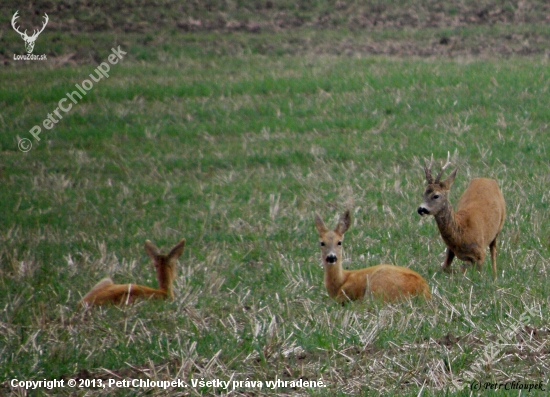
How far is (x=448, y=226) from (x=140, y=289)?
2.96 metres

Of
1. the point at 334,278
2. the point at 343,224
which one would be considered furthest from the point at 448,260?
the point at 334,278

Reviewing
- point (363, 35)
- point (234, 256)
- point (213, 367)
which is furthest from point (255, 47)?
point (213, 367)

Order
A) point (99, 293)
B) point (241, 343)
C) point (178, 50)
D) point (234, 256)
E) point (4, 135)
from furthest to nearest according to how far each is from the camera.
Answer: point (178, 50)
point (4, 135)
point (234, 256)
point (99, 293)
point (241, 343)

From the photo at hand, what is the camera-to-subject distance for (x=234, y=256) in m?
8.88

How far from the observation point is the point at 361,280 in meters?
7.22

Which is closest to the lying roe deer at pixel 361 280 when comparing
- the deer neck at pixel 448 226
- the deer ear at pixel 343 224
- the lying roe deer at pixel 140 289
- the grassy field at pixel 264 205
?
the deer ear at pixel 343 224

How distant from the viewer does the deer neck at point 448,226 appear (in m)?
7.96

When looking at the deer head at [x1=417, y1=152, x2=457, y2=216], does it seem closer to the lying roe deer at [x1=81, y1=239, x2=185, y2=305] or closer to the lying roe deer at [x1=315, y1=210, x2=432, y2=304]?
the lying roe deer at [x1=315, y1=210, x2=432, y2=304]

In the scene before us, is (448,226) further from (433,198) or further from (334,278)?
(334,278)

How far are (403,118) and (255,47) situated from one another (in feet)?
27.7

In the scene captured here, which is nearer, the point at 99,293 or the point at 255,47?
the point at 99,293

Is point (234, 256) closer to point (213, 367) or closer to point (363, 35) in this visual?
point (213, 367)

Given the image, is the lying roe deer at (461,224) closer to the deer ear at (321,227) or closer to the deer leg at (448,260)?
the deer leg at (448,260)

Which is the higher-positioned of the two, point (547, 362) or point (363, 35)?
point (363, 35)
